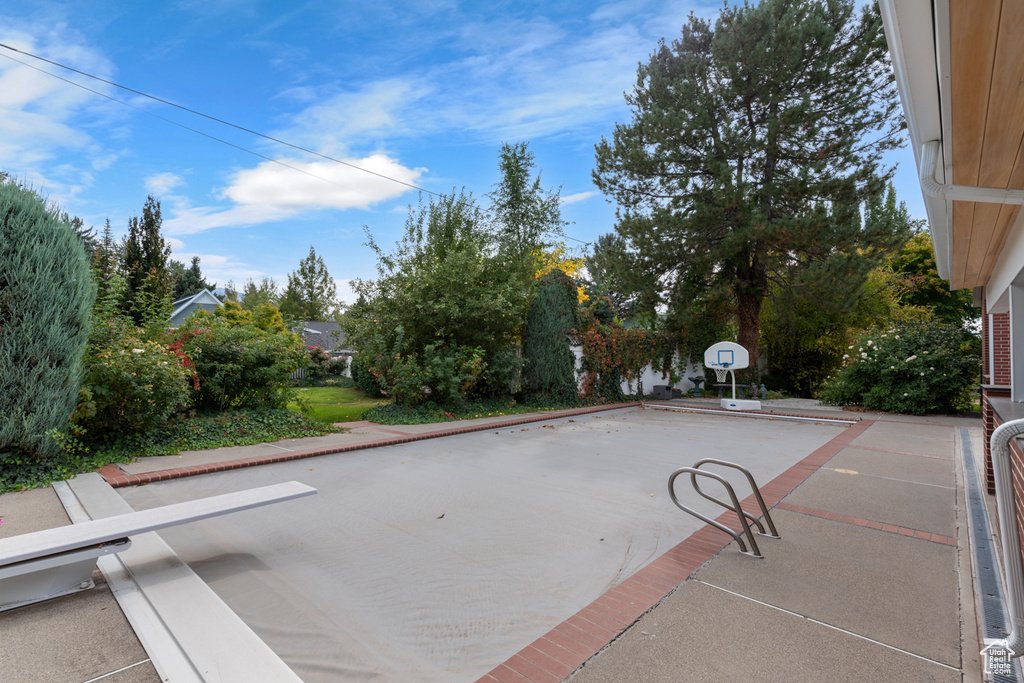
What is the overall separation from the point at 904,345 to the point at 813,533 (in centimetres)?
1111

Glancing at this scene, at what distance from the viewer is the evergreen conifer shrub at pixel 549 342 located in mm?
13094

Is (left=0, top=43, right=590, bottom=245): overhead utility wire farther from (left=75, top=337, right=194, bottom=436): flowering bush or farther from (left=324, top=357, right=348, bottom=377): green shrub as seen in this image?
(left=324, top=357, right=348, bottom=377): green shrub

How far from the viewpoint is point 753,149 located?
15203 millimetres

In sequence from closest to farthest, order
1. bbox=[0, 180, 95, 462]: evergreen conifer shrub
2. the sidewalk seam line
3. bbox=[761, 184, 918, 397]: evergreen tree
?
the sidewalk seam line < bbox=[0, 180, 95, 462]: evergreen conifer shrub < bbox=[761, 184, 918, 397]: evergreen tree

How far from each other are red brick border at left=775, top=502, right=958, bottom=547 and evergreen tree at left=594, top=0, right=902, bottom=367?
458 inches

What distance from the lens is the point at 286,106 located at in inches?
495

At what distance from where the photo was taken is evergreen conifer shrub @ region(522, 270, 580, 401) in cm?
1309

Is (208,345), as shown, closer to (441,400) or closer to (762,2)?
(441,400)

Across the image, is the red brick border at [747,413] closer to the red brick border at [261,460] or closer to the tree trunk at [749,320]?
the tree trunk at [749,320]

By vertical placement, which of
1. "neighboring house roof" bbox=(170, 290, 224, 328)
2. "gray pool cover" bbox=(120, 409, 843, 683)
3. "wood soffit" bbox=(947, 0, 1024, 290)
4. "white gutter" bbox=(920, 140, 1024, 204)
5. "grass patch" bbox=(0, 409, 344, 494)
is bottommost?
"gray pool cover" bbox=(120, 409, 843, 683)

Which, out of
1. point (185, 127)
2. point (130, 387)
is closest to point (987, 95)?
point (130, 387)

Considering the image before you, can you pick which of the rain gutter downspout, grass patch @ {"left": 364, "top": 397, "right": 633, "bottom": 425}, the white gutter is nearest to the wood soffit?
the white gutter

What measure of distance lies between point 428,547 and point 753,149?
1570 centimetres

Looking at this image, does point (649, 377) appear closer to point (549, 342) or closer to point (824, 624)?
point (549, 342)
